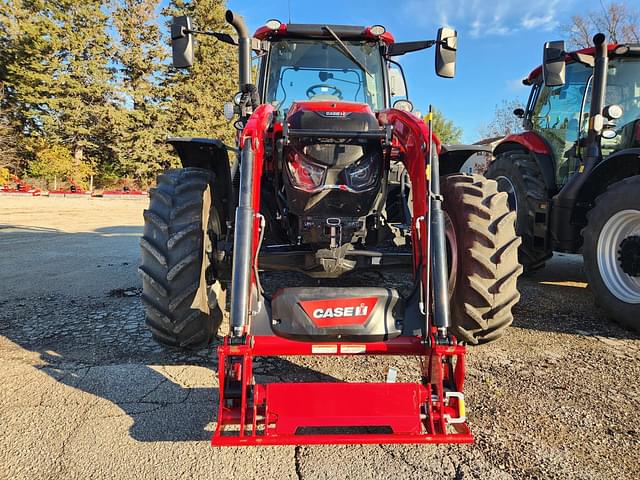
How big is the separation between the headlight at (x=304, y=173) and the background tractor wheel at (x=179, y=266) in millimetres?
607

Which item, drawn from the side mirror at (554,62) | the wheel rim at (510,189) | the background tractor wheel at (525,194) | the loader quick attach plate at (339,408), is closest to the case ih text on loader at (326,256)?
the loader quick attach plate at (339,408)

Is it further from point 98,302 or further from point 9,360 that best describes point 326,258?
point 98,302

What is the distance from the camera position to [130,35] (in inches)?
1115

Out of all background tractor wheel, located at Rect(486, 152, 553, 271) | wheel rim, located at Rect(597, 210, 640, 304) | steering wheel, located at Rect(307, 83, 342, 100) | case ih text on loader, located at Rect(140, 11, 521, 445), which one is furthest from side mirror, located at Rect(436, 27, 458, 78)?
background tractor wheel, located at Rect(486, 152, 553, 271)

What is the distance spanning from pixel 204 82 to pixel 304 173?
3081cm

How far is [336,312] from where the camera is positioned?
2.46m

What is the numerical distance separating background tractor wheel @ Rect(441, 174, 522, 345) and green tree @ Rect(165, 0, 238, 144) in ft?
94.6

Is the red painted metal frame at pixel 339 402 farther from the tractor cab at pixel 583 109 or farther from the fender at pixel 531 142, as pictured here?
the fender at pixel 531 142

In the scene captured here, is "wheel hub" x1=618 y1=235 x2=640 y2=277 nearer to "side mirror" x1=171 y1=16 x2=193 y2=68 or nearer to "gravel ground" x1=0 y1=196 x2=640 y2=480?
"gravel ground" x1=0 y1=196 x2=640 y2=480

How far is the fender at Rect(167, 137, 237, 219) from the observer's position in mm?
3342

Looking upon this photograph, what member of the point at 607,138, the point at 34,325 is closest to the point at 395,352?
the point at 34,325

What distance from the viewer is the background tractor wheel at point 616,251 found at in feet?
11.9

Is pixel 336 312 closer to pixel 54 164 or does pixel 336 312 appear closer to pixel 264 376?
pixel 264 376

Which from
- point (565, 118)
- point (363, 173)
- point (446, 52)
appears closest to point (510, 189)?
point (565, 118)
